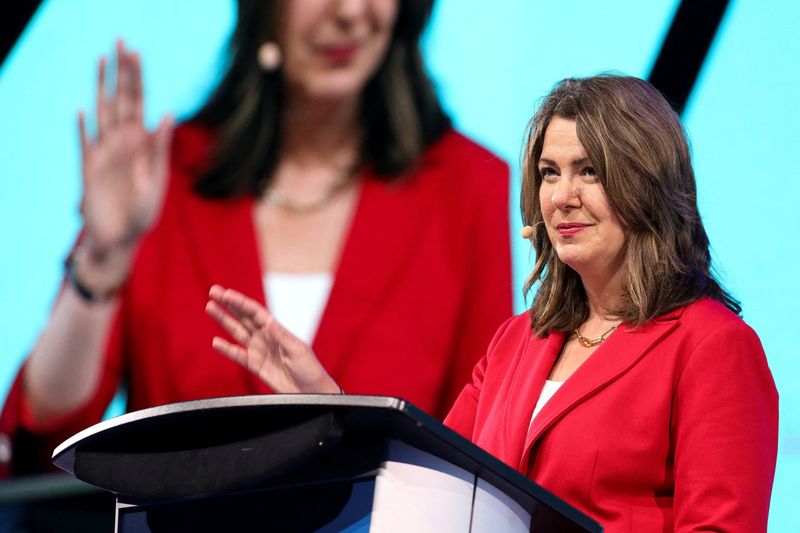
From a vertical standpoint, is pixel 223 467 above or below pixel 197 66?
below

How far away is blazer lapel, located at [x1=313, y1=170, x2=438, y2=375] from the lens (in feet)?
9.85

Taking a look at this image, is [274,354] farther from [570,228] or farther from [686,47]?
[686,47]

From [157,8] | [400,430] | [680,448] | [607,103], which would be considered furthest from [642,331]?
[157,8]

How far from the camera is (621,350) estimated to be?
159 cm

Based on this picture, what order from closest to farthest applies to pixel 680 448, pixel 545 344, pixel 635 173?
pixel 680 448
pixel 635 173
pixel 545 344

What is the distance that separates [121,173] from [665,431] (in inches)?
84.2

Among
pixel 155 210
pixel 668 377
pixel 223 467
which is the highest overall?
pixel 155 210

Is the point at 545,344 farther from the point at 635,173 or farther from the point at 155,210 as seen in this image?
the point at 155,210

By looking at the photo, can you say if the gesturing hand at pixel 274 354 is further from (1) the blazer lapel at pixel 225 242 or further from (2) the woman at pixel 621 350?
(1) the blazer lapel at pixel 225 242

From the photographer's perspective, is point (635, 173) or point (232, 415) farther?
point (635, 173)

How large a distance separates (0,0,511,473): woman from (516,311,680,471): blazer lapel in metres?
1.37

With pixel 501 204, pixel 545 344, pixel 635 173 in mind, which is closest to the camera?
pixel 635 173

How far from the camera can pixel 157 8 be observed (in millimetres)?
3303

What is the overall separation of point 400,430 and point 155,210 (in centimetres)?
219
